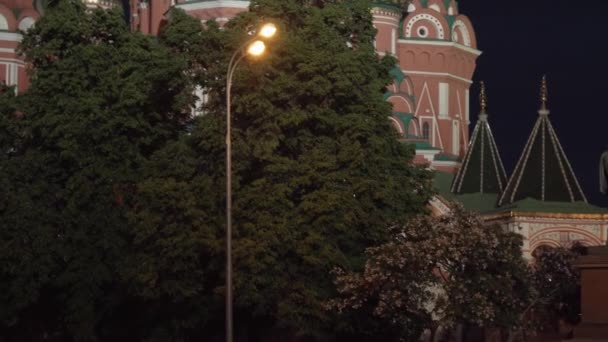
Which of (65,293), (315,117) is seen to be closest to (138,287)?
(65,293)

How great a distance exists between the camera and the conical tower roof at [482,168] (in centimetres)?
7831

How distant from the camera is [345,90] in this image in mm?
51094

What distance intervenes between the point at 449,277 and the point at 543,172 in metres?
24.4

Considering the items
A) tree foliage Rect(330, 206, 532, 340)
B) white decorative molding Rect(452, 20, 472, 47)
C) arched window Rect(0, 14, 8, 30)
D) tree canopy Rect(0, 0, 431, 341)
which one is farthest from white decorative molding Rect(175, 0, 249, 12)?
tree foliage Rect(330, 206, 532, 340)

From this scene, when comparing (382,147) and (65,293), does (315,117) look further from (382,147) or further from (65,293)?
(65,293)

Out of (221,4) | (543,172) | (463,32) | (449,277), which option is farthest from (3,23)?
(449,277)

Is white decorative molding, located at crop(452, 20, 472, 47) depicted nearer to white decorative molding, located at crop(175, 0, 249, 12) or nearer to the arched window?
white decorative molding, located at crop(175, 0, 249, 12)

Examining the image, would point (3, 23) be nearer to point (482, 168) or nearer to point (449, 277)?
point (482, 168)

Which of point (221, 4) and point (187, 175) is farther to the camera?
point (221, 4)

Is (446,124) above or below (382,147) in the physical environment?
above

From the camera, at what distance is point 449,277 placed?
48969mm

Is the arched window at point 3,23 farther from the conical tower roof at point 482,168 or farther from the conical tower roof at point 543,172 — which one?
the conical tower roof at point 543,172

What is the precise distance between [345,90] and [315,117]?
1228mm

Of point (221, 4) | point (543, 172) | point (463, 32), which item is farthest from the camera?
point (463, 32)
